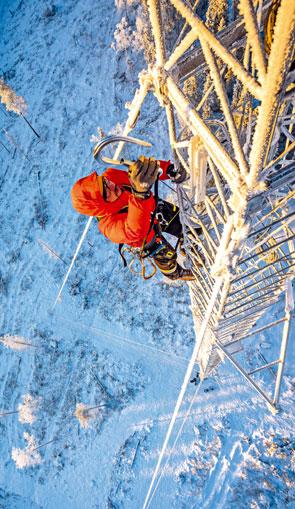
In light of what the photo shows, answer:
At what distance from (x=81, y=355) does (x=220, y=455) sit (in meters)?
5.68

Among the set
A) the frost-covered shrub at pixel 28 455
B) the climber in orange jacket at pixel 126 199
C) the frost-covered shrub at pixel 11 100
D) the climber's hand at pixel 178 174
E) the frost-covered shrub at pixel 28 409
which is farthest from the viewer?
the frost-covered shrub at pixel 11 100

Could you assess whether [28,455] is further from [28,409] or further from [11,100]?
[11,100]

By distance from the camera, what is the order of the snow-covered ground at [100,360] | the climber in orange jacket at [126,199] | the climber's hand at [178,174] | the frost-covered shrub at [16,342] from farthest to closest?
1. the frost-covered shrub at [16,342]
2. the snow-covered ground at [100,360]
3. the climber's hand at [178,174]
4. the climber in orange jacket at [126,199]

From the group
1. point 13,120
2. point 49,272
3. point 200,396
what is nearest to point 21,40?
point 13,120

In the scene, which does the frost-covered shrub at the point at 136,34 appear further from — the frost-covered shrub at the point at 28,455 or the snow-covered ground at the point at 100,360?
the frost-covered shrub at the point at 28,455

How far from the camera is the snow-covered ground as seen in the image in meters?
8.35

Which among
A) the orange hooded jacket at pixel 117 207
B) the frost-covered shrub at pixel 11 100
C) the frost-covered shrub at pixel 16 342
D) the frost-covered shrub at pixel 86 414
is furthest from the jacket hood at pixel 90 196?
the frost-covered shrub at pixel 11 100

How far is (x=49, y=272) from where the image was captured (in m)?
13.6

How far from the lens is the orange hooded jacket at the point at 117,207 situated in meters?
3.63

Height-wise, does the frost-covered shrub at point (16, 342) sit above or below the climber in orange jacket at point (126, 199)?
below

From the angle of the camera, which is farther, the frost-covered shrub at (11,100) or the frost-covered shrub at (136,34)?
the frost-covered shrub at (11,100)

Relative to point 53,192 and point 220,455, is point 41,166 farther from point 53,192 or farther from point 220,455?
point 220,455

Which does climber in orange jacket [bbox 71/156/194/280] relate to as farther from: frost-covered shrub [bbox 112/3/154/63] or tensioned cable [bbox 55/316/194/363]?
frost-covered shrub [bbox 112/3/154/63]

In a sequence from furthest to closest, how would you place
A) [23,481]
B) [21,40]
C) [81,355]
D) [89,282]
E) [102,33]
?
1. [21,40]
2. [102,33]
3. [89,282]
4. [81,355]
5. [23,481]
